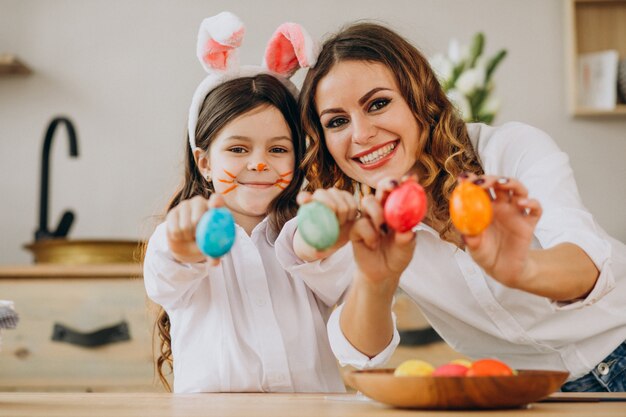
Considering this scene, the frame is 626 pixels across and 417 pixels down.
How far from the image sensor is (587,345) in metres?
1.40

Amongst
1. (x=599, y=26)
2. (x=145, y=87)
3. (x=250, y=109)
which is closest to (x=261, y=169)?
(x=250, y=109)

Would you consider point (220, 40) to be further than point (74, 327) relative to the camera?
No

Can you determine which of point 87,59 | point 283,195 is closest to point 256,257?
point 283,195

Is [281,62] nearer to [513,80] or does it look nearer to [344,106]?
[344,106]

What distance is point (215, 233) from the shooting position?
0.88 meters

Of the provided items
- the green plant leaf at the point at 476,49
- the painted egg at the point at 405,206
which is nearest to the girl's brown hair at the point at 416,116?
the painted egg at the point at 405,206

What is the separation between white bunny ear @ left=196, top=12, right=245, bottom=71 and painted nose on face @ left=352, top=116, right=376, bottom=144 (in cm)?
27

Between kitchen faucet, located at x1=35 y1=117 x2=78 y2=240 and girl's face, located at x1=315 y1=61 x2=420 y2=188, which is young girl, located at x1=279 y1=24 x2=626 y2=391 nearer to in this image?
girl's face, located at x1=315 y1=61 x2=420 y2=188

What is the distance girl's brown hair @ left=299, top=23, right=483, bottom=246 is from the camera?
1.48m

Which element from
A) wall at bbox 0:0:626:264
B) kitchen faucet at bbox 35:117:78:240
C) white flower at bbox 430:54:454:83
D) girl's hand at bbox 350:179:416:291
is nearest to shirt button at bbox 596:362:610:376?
girl's hand at bbox 350:179:416:291

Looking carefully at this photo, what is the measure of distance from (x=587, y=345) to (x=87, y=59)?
202 centimetres

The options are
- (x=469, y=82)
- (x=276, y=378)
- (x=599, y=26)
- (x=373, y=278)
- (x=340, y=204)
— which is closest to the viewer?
(x=340, y=204)

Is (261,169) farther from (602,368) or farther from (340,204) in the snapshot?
(602,368)

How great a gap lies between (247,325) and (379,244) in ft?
1.55
